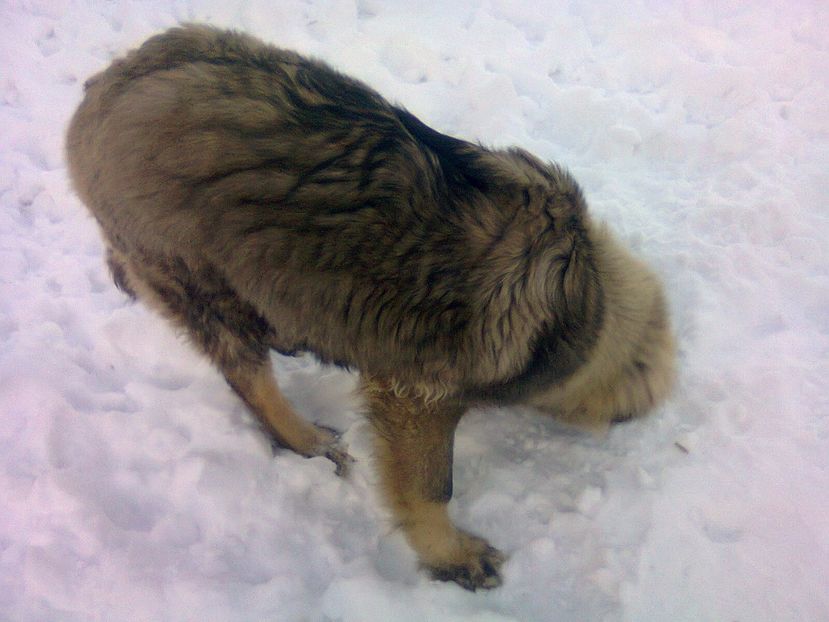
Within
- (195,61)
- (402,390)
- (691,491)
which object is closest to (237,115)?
(195,61)

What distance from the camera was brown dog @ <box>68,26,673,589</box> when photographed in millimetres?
1785

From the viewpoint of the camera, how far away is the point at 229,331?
7.43 ft

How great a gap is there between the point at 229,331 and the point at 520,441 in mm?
1395

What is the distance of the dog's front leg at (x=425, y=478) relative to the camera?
6.89ft

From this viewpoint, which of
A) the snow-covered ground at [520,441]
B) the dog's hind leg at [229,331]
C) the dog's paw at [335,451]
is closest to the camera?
the dog's hind leg at [229,331]

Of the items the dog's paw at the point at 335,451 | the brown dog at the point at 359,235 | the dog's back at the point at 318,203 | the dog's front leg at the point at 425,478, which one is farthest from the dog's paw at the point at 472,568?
the dog's back at the point at 318,203

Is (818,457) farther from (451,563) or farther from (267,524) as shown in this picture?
(267,524)

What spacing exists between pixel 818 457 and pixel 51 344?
3.57 metres

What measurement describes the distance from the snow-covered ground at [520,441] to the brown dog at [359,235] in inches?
20.6

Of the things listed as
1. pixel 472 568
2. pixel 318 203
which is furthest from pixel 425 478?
pixel 318 203

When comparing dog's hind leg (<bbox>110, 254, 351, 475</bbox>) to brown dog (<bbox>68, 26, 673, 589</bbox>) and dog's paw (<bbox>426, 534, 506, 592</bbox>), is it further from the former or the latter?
dog's paw (<bbox>426, 534, 506, 592</bbox>)

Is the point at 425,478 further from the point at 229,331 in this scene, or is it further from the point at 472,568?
the point at 229,331

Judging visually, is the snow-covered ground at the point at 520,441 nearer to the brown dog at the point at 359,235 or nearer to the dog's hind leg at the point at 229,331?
the dog's hind leg at the point at 229,331

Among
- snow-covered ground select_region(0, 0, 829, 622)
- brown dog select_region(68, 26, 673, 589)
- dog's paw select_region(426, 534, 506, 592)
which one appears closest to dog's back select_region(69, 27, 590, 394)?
brown dog select_region(68, 26, 673, 589)
